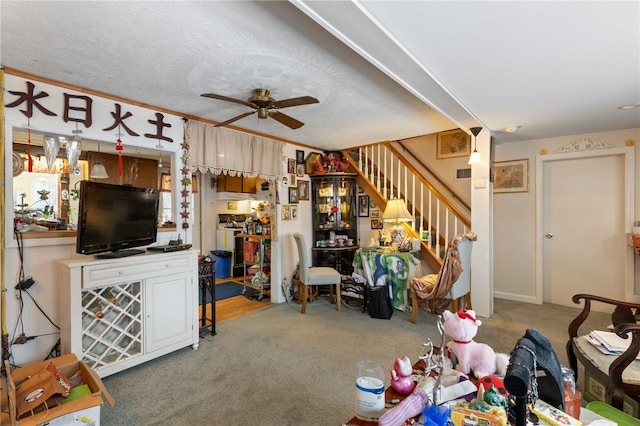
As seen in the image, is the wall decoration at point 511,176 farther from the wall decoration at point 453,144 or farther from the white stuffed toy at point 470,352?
the white stuffed toy at point 470,352

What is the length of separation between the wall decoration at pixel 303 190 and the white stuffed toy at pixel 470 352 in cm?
333

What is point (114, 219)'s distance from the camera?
2.41 meters

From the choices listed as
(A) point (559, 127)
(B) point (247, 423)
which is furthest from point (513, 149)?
(B) point (247, 423)

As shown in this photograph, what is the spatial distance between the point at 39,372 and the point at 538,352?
8.97 feet

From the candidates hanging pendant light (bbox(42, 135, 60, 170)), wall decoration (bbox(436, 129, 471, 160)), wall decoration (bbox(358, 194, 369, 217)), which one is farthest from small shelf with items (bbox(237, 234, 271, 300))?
wall decoration (bbox(436, 129, 471, 160))

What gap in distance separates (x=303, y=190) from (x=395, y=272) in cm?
192

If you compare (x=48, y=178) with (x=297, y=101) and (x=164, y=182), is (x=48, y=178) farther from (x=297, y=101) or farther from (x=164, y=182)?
(x=297, y=101)

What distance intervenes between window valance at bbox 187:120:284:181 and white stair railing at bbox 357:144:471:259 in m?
1.58

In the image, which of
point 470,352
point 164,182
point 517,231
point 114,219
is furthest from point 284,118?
point 517,231

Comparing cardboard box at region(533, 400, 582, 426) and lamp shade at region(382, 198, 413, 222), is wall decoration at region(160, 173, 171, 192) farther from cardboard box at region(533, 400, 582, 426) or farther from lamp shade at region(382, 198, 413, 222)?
cardboard box at region(533, 400, 582, 426)

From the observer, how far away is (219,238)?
627cm

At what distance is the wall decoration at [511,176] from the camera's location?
4195mm

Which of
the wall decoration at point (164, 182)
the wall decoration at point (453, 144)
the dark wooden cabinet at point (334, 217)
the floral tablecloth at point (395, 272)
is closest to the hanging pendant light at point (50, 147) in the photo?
the wall decoration at point (164, 182)

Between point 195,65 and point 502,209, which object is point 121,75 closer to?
point 195,65
